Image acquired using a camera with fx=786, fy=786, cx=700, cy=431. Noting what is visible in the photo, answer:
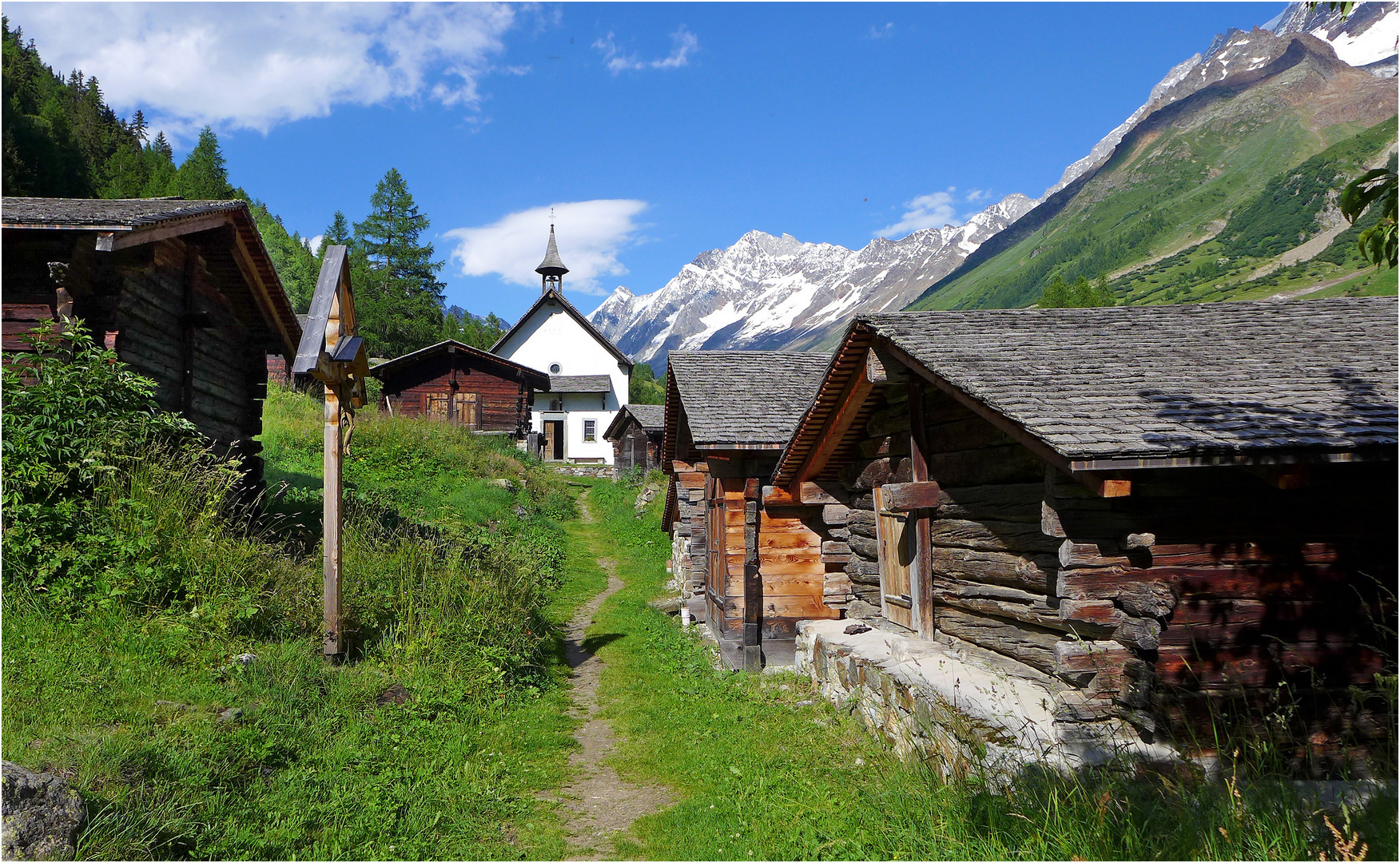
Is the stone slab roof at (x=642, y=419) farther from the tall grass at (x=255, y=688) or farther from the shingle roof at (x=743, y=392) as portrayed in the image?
the tall grass at (x=255, y=688)

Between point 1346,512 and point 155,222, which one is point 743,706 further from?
point 155,222

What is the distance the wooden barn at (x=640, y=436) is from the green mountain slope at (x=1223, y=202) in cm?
6227

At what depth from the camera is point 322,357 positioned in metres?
7.24

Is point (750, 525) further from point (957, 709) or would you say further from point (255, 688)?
point (255, 688)

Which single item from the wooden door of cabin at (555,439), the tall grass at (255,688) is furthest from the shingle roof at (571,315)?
the tall grass at (255,688)

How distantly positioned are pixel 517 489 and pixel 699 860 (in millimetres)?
20386

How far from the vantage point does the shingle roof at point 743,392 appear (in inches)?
443

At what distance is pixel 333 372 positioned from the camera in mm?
7484

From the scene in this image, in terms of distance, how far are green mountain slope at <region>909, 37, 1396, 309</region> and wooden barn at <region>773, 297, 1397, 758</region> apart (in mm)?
75519

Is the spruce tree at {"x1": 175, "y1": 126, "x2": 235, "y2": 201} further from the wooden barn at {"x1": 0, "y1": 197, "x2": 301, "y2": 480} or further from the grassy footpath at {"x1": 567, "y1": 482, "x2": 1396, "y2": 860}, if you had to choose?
the grassy footpath at {"x1": 567, "y1": 482, "x2": 1396, "y2": 860}

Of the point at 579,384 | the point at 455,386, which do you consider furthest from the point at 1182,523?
the point at 579,384

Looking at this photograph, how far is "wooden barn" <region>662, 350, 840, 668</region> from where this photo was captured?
11039 millimetres

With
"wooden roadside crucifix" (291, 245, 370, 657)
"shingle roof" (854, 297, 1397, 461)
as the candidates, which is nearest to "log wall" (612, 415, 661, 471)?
"wooden roadside crucifix" (291, 245, 370, 657)

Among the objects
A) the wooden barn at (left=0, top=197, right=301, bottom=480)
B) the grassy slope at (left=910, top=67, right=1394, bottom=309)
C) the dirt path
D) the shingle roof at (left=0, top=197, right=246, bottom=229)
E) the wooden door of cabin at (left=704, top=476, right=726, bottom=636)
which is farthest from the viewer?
the grassy slope at (left=910, top=67, right=1394, bottom=309)
